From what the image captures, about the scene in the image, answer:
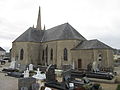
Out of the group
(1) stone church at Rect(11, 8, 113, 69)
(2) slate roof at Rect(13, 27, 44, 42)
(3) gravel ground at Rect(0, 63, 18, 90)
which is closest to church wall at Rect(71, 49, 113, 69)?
(1) stone church at Rect(11, 8, 113, 69)

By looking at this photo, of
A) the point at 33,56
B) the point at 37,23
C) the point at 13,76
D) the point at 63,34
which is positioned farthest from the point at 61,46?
the point at 37,23

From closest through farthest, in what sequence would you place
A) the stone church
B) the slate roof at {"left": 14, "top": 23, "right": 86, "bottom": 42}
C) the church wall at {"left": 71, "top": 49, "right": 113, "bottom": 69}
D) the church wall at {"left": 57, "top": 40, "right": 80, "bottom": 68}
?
the church wall at {"left": 71, "top": 49, "right": 113, "bottom": 69} < the stone church < the church wall at {"left": 57, "top": 40, "right": 80, "bottom": 68} < the slate roof at {"left": 14, "top": 23, "right": 86, "bottom": 42}

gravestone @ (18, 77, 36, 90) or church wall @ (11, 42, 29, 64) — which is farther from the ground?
church wall @ (11, 42, 29, 64)

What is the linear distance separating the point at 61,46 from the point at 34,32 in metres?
10.3

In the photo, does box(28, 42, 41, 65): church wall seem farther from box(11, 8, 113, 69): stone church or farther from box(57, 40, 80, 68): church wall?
box(57, 40, 80, 68): church wall

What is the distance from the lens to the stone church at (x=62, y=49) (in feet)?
82.0

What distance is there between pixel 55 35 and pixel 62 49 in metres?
4.15

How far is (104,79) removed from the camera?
1684cm

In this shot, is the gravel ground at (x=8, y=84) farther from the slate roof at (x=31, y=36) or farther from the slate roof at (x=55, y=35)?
the slate roof at (x=31, y=36)

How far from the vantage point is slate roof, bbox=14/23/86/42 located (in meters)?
29.7

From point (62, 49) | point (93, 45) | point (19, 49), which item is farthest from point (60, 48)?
point (19, 49)

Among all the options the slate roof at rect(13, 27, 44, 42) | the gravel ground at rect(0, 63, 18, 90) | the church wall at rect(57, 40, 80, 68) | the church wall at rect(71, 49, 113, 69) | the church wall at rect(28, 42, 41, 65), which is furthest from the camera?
the slate roof at rect(13, 27, 44, 42)

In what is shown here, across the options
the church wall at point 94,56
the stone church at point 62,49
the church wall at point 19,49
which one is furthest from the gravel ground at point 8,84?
the church wall at point 19,49

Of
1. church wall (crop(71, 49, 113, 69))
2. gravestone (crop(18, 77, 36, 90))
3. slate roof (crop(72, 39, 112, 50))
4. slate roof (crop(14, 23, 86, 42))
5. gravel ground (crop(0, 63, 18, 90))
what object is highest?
slate roof (crop(14, 23, 86, 42))
